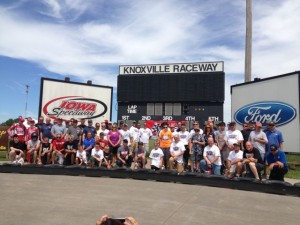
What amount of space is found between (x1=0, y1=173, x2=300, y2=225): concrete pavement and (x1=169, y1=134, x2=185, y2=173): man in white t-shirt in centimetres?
210

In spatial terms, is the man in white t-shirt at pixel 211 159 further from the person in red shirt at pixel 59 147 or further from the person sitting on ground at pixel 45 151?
the person sitting on ground at pixel 45 151

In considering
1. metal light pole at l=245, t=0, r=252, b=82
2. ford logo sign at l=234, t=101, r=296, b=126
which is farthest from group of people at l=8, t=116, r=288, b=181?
metal light pole at l=245, t=0, r=252, b=82

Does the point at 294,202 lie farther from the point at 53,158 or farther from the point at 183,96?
→ the point at 183,96

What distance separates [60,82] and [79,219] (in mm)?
13418

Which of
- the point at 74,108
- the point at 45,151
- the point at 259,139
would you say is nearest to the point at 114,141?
the point at 45,151

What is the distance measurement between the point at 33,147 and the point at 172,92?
52.8 feet

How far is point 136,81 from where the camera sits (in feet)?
87.7

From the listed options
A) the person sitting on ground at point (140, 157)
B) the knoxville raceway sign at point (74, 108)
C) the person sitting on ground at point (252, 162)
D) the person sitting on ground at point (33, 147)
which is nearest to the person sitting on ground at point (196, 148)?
the person sitting on ground at point (252, 162)

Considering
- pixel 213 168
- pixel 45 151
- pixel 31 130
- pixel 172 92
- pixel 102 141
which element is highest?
pixel 172 92

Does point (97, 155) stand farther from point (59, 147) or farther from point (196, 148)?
point (196, 148)

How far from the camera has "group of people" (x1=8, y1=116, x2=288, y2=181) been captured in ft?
29.3

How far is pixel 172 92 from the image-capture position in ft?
86.0

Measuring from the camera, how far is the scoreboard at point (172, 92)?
2519 centimetres

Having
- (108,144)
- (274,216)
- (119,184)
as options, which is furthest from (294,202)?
(108,144)
